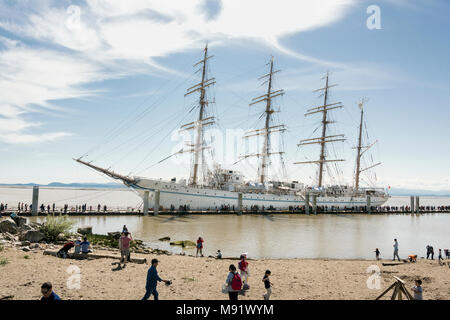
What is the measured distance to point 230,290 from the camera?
7.04 metres

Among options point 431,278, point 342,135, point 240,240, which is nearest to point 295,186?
point 342,135

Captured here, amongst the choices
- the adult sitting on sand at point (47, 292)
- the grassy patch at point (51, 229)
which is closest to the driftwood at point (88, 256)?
the grassy patch at point (51, 229)

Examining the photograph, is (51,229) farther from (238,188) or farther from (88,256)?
(238,188)

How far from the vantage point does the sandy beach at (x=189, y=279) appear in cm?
850

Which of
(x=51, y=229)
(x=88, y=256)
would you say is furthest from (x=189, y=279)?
(x=51, y=229)

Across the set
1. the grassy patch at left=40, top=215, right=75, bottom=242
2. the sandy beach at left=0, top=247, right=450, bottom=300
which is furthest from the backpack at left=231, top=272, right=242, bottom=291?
the grassy patch at left=40, top=215, right=75, bottom=242

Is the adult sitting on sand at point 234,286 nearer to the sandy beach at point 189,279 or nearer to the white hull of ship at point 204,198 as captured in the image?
the sandy beach at point 189,279

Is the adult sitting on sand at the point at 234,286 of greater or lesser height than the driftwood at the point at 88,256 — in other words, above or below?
above

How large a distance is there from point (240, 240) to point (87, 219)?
20117mm

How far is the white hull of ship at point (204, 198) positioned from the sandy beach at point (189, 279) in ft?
97.1

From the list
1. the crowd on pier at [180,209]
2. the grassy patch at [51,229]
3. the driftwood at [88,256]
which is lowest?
the crowd on pier at [180,209]

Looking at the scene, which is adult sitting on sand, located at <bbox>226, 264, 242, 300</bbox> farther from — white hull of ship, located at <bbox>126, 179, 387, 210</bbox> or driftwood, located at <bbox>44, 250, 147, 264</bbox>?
white hull of ship, located at <bbox>126, 179, 387, 210</bbox>

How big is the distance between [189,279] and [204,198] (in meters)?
35.5
